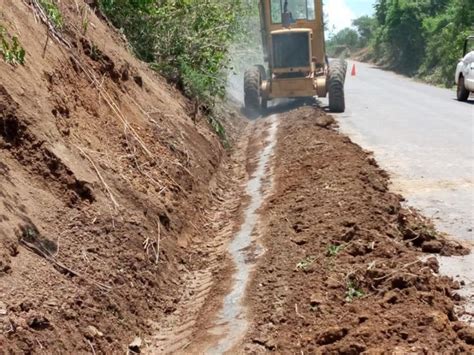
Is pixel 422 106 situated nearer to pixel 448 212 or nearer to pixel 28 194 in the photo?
pixel 448 212

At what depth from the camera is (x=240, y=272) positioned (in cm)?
711

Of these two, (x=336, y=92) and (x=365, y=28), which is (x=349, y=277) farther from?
(x=365, y=28)

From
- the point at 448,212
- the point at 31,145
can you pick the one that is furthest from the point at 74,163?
the point at 448,212

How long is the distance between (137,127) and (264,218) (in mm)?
2089

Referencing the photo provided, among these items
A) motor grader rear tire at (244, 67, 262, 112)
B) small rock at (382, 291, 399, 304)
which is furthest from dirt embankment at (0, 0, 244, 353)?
motor grader rear tire at (244, 67, 262, 112)

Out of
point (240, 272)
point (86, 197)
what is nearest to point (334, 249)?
point (240, 272)

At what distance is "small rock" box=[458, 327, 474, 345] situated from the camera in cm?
468

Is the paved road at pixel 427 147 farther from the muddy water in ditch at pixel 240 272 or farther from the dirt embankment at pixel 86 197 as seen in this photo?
the dirt embankment at pixel 86 197

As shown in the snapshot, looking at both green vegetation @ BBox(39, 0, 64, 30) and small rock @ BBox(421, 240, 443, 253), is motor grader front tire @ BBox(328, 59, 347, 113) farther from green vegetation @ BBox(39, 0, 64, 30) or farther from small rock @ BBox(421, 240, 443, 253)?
small rock @ BBox(421, 240, 443, 253)

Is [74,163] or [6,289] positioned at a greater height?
[74,163]

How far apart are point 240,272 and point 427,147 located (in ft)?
19.9

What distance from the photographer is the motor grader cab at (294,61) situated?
18.6m

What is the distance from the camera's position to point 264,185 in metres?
11.0

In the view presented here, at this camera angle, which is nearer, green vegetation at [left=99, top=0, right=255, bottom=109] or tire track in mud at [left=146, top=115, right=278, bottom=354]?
tire track in mud at [left=146, top=115, right=278, bottom=354]
